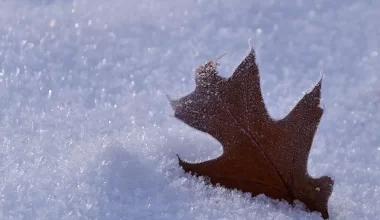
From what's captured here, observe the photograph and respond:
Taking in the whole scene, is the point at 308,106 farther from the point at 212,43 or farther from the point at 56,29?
the point at 56,29

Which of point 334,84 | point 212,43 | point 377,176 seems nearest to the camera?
point 377,176

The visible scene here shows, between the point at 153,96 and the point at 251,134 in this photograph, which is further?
the point at 153,96

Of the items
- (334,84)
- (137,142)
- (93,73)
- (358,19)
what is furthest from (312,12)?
(137,142)
